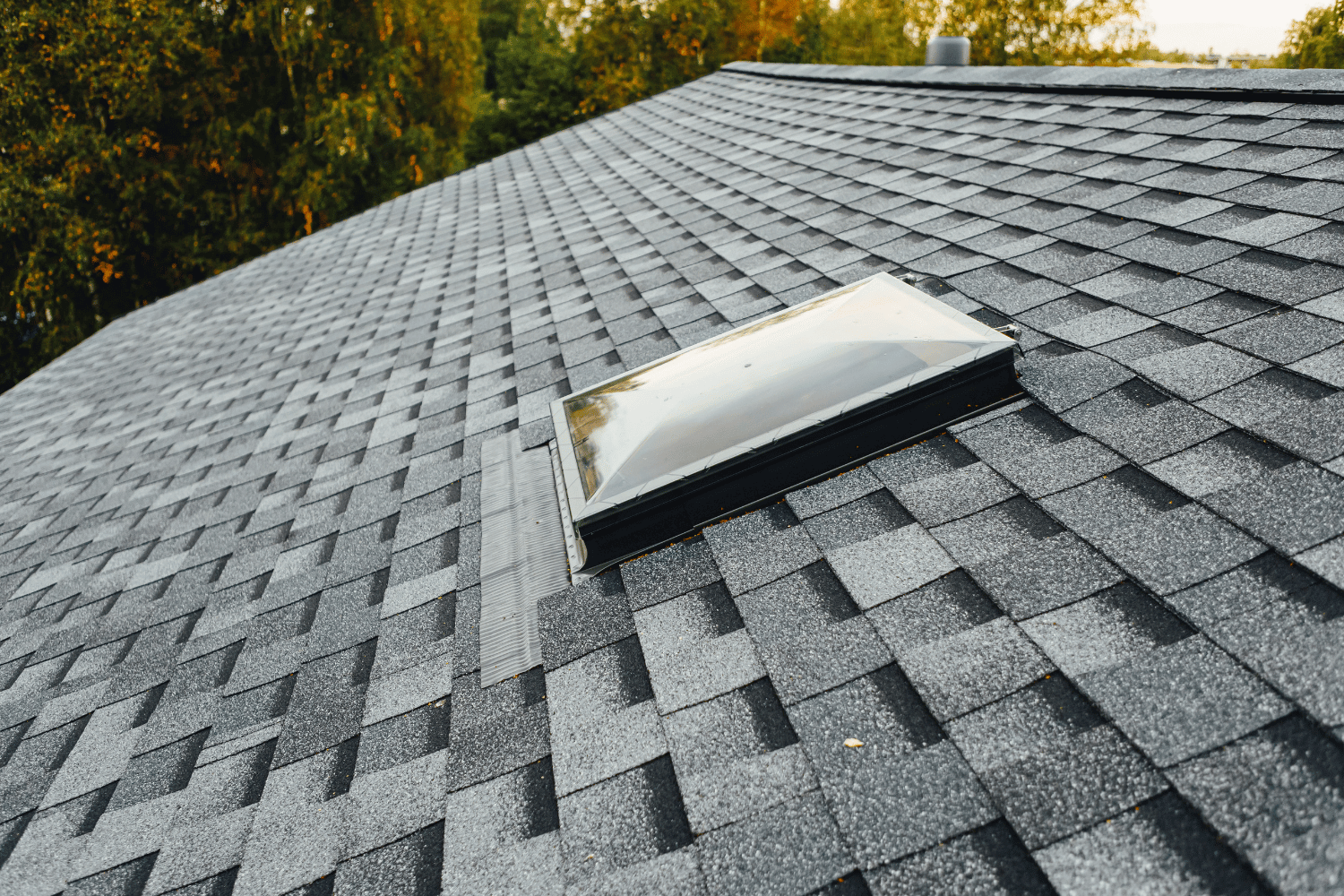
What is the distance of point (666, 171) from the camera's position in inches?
294

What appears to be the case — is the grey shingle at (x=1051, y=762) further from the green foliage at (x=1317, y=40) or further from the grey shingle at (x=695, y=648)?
the green foliage at (x=1317, y=40)

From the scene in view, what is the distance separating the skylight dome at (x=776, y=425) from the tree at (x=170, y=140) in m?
23.3

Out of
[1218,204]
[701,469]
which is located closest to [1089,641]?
[701,469]

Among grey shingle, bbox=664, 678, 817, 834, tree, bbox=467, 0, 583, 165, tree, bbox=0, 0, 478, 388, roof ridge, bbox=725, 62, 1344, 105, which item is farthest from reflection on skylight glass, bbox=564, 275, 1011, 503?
tree, bbox=467, 0, 583, 165

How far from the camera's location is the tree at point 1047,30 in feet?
105

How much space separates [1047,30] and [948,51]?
103 ft

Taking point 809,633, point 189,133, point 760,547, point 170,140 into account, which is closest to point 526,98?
point 189,133

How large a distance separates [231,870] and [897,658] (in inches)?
73.6

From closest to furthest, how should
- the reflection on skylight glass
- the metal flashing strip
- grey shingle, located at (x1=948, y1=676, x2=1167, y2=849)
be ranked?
grey shingle, located at (x1=948, y1=676, x2=1167, y2=849) < the metal flashing strip < the reflection on skylight glass

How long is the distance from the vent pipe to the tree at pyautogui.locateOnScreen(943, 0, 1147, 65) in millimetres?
28340

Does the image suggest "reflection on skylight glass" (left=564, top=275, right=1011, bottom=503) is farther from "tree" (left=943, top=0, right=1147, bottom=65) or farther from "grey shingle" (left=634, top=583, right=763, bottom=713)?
"tree" (left=943, top=0, right=1147, bottom=65)

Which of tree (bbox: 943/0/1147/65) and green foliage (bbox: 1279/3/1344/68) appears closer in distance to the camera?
green foliage (bbox: 1279/3/1344/68)

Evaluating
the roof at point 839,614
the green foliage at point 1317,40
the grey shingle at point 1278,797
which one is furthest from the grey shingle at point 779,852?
the green foliage at point 1317,40

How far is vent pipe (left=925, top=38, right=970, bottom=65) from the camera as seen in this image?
8516mm
